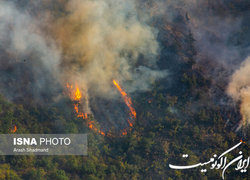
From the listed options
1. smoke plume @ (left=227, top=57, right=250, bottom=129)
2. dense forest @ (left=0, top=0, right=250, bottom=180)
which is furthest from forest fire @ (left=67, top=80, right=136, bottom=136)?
smoke plume @ (left=227, top=57, right=250, bottom=129)

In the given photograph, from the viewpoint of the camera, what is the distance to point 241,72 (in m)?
62.9

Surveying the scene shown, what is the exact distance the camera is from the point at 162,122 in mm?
64188

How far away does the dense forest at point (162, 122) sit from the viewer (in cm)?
5801

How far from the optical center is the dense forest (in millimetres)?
58006

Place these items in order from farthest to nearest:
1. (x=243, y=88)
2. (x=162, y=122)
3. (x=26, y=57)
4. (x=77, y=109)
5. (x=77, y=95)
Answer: (x=26, y=57), (x=77, y=95), (x=162, y=122), (x=77, y=109), (x=243, y=88)

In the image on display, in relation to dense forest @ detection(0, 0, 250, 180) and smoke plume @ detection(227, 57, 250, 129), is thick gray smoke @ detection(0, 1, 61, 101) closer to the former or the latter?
dense forest @ detection(0, 0, 250, 180)

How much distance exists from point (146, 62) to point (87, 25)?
11311 mm

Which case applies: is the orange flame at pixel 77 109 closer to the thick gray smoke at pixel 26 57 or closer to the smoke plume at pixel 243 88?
the thick gray smoke at pixel 26 57

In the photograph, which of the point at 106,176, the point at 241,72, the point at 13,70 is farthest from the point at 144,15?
the point at 106,176

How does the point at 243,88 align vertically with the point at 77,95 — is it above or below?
below

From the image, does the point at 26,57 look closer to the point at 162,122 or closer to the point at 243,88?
the point at 162,122

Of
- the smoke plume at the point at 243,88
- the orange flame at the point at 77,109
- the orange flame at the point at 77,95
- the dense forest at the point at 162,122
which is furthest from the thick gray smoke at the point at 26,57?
the smoke plume at the point at 243,88

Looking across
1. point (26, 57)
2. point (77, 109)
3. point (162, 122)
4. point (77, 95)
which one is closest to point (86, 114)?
point (77, 109)

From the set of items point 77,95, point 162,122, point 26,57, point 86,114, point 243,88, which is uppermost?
point 26,57
